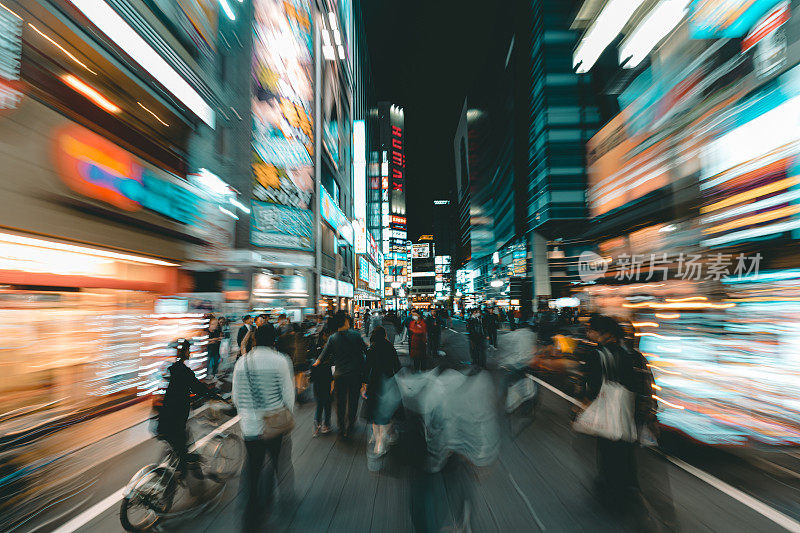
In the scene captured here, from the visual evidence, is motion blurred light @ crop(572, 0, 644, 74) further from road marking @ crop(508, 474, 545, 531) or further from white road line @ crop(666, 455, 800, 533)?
road marking @ crop(508, 474, 545, 531)

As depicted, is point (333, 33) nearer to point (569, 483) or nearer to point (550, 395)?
point (550, 395)

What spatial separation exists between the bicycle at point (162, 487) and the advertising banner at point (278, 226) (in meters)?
16.6

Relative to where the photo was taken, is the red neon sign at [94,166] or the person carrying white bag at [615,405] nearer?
the person carrying white bag at [615,405]

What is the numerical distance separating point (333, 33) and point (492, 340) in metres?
32.8

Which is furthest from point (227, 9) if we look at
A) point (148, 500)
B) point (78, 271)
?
point (148, 500)

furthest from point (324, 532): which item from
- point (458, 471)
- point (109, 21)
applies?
point (109, 21)

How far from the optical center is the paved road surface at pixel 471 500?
3.27m

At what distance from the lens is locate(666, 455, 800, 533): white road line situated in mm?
3465

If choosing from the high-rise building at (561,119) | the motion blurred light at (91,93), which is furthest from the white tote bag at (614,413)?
the high-rise building at (561,119)

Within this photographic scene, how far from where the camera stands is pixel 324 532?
3.30 m

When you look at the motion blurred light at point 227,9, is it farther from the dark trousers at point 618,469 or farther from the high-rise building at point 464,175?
the high-rise building at point 464,175

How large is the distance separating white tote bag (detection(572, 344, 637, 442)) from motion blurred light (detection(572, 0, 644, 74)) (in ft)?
51.7

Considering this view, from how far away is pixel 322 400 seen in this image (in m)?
6.20

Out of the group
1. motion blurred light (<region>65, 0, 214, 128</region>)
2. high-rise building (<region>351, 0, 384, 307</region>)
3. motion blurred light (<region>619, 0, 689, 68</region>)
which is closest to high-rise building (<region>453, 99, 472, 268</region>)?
high-rise building (<region>351, 0, 384, 307</region>)
